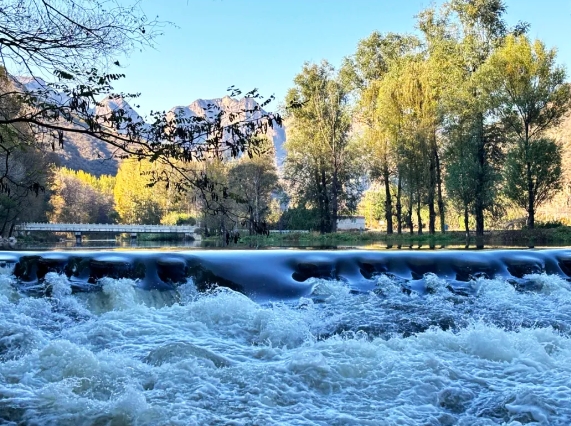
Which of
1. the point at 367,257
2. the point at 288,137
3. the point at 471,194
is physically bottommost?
the point at 367,257

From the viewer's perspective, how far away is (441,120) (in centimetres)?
2889

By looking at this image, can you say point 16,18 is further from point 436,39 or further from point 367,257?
point 436,39

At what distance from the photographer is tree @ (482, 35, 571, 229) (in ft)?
86.1

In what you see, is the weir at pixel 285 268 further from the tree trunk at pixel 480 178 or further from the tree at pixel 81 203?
the tree at pixel 81 203

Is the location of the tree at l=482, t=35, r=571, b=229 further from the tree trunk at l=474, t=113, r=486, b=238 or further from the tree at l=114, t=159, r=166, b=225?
the tree at l=114, t=159, r=166, b=225

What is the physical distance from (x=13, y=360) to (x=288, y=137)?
33.5 meters

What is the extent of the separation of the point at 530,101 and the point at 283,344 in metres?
25.0

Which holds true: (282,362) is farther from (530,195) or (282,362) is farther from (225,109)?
(530,195)

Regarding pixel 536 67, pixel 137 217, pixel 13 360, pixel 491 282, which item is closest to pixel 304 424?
pixel 13 360

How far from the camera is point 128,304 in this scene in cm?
781

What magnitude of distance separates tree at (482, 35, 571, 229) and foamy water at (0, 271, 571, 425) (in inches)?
806

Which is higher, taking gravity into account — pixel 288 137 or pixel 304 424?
pixel 288 137

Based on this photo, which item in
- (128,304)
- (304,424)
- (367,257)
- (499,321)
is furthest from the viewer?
(367,257)

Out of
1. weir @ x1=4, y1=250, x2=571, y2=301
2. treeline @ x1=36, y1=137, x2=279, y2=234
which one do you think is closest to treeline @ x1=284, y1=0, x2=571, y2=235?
treeline @ x1=36, y1=137, x2=279, y2=234
